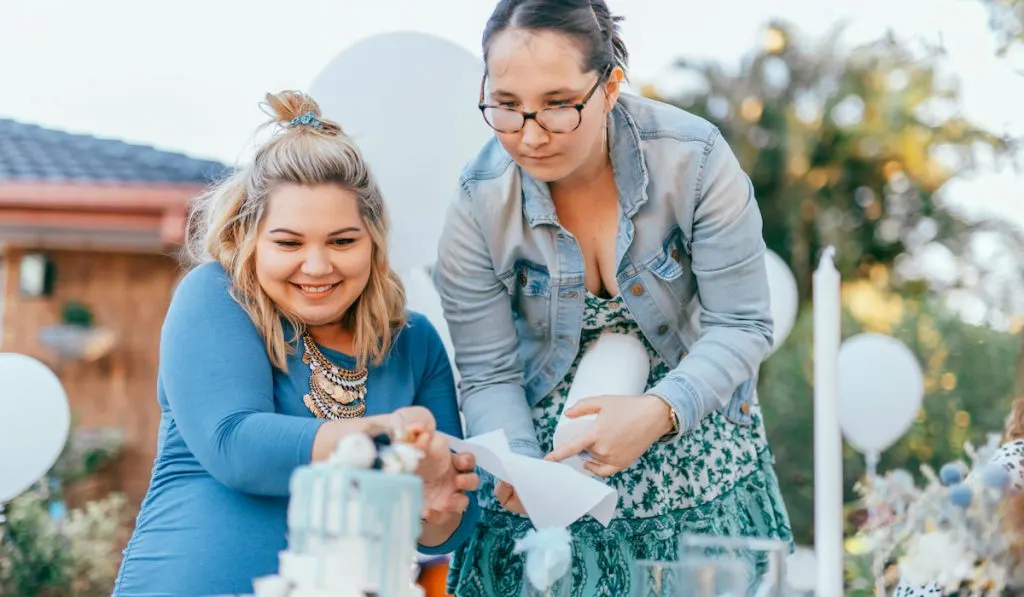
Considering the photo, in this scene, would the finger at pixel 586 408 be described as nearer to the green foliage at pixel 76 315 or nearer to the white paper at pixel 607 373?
the white paper at pixel 607 373

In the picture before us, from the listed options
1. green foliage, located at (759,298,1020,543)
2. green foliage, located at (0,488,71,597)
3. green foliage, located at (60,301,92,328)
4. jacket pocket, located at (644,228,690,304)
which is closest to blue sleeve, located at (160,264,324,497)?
jacket pocket, located at (644,228,690,304)

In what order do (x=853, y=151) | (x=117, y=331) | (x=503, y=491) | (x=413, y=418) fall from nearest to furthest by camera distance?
(x=413, y=418), (x=503, y=491), (x=117, y=331), (x=853, y=151)

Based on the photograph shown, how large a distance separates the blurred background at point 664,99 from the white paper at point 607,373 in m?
4.78

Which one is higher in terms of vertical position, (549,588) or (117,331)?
(549,588)

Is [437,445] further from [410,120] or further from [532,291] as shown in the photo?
[410,120]

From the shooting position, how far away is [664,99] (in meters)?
11.3

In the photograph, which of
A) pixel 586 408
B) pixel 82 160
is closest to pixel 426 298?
pixel 586 408

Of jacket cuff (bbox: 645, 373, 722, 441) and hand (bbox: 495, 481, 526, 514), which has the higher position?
jacket cuff (bbox: 645, 373, 722, 441)

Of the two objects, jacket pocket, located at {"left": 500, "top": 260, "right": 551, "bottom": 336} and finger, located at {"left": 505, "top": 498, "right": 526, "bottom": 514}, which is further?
jacket pocket, located at {"left": 500, "top": 260, "right": 551, "bottom": 336}

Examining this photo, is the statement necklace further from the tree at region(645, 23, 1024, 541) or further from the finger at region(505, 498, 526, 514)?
the tree at region(645, 23, 1024, 541)

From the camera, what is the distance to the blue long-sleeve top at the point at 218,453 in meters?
1.70

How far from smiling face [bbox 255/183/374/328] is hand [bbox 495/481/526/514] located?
406 millimetres

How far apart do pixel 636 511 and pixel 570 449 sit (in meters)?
0.34

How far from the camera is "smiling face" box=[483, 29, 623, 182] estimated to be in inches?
72.5
